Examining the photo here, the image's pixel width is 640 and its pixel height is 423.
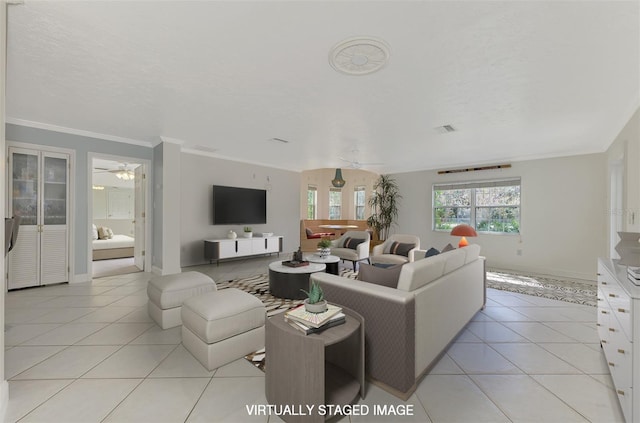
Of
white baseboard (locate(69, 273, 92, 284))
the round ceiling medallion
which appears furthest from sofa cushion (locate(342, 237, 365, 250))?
white baseboard (locate(69, 273, 92, 284))

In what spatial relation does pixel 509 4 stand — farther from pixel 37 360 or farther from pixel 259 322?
pixel 37 360

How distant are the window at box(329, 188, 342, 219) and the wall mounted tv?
4.45 metres

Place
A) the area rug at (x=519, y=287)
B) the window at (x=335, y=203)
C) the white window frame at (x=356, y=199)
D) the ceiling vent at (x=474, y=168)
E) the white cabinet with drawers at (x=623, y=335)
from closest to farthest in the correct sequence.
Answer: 1. the white cabinet with drawers at (x=623, y=335)
2. the area rug at (x=519, y=287)
3. the ceiling vent at (x=474, y=168)
4. the white window frame at (x=356, y=199)
5. the window at (x=335, y=203)

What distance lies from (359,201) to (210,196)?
6.21 m

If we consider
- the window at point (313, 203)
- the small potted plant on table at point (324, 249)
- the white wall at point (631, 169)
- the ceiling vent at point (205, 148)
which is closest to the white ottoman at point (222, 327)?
the small potted plant on table at point (324, 249)

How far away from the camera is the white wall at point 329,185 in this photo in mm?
10547

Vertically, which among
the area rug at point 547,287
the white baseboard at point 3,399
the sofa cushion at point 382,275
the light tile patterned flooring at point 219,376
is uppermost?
the sofa cushion at point 382,275

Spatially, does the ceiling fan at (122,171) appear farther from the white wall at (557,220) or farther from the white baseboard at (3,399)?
the white wall at (557,220)

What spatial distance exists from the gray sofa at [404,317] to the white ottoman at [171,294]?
1.45m

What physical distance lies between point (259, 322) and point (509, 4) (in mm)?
2939

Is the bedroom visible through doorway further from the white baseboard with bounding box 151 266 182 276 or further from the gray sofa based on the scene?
the gray sofa

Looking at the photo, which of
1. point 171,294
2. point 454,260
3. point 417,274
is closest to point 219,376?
point 171,294

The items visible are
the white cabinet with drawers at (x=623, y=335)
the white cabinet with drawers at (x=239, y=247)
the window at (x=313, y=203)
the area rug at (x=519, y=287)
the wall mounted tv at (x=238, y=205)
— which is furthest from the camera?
the window at (x=313, y=203)

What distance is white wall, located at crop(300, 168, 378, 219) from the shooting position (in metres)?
10.5
